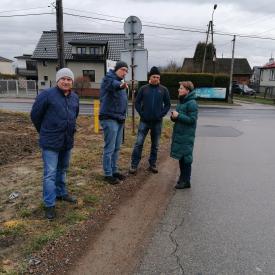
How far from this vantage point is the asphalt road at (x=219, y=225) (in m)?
3.75

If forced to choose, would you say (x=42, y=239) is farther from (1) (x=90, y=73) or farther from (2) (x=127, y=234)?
(1) (x=90, y=73)

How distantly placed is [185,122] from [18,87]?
123 ft

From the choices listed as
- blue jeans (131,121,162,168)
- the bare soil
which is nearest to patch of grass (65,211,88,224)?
the bare soil

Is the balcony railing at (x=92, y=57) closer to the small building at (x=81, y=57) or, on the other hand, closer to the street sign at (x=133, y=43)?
the small building at (x=81, y=57)

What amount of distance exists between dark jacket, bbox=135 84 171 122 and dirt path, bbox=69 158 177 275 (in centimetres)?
122

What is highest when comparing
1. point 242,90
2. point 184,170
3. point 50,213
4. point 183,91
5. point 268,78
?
point 183,91

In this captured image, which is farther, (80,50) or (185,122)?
(80,50)

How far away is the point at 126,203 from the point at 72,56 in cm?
3910

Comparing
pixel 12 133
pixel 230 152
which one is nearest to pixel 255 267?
pixel 230 152

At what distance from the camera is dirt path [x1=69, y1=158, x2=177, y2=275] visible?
12.0 ft

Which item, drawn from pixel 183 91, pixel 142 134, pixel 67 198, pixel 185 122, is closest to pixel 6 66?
pixel 142 134

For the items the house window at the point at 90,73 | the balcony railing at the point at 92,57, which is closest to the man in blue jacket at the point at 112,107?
the balcony railing at the point at 92,57

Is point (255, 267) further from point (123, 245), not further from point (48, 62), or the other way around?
point (48, 62)

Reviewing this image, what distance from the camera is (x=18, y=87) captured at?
134 ft
